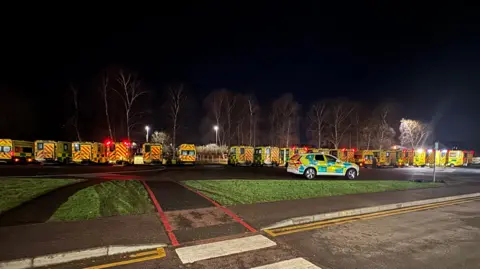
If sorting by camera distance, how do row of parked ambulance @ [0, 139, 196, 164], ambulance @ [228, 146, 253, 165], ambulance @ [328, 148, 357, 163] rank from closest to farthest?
row of parked ambulance @ [0, 139, 196, 164] < ambulance @ [228, 146, 253, 165] < ambulance @ [328, 148, 357, 163]

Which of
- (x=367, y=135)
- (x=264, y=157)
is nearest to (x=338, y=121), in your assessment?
(x=367, y=135)

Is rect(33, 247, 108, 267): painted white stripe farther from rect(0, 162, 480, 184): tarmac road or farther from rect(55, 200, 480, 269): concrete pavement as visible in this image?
rect(0, 162, 480, 184): tarmac road

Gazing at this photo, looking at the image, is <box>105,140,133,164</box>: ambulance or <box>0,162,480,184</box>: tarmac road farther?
<box>105,140,133,164</box>: ambulance

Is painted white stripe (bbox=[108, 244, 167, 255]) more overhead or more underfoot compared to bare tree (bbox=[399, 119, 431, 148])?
more underfoot

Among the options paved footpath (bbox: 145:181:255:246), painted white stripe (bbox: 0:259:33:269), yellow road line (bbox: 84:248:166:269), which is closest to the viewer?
painted white stripe (bbox: 0:259:33:269)

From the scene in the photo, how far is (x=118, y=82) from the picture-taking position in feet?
104

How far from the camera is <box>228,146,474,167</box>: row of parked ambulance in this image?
2887 cm

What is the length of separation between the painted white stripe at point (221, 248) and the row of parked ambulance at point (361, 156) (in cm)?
2342

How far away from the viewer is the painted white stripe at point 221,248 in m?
4.37

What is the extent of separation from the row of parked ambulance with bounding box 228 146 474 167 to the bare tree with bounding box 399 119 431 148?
1024 centimetres

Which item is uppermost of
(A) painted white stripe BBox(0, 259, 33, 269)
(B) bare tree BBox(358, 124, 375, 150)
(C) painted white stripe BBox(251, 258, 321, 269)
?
(B) bare tree BBox(358, 124, 375, 150)

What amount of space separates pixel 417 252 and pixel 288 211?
3.17 m

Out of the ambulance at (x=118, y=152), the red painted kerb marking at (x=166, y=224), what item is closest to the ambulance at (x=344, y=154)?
the ambulance at (x=118, y=152)

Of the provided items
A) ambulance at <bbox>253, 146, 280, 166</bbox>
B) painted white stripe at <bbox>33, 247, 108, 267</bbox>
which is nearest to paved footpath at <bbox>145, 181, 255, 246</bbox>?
painted white stripe at <bbox>33, 247, 108, 267</bbox>
